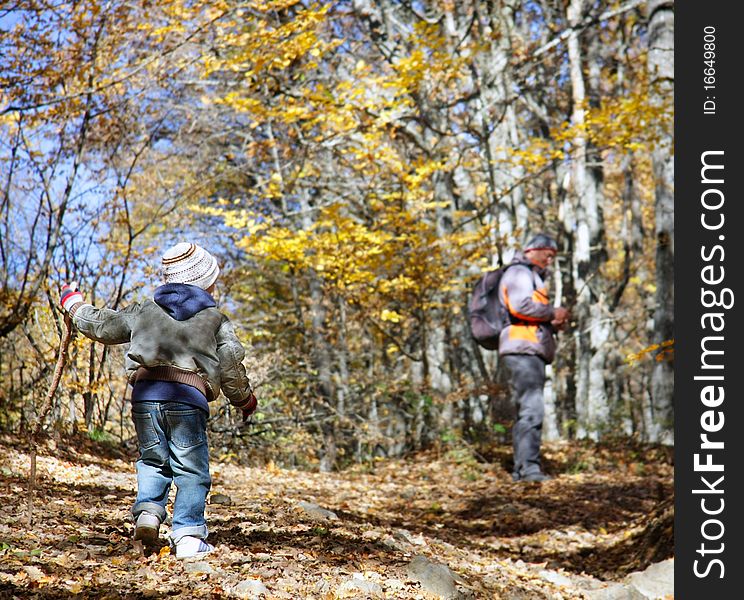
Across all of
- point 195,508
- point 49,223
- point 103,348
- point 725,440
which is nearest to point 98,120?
point 49,223

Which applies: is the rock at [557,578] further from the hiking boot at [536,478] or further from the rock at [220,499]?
the hiking boot at [536,478]

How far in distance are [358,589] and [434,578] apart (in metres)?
0.47

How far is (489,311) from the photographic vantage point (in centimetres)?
809

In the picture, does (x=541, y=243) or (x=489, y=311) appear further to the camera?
(x=489, y=311)

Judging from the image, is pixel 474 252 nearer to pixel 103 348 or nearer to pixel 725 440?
pixel 103 348

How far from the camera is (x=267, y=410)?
11.2 metres

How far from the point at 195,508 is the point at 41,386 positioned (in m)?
4.50

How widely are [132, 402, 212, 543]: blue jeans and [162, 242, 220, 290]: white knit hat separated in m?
0.63

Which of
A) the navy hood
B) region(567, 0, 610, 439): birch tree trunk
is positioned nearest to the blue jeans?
the navy hood

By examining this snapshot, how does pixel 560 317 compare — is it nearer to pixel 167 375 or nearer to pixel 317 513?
pixel 317 513

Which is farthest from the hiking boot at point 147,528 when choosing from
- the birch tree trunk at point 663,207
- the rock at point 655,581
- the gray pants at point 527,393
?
the birch tree trunk at point 663,207

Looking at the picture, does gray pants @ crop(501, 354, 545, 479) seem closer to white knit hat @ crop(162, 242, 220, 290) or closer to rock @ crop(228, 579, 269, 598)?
white knit hat @ crop(162, 242, 220, 290)

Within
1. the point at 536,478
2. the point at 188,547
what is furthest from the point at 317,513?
the point at 536,478

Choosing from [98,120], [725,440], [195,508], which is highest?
[98,120]
